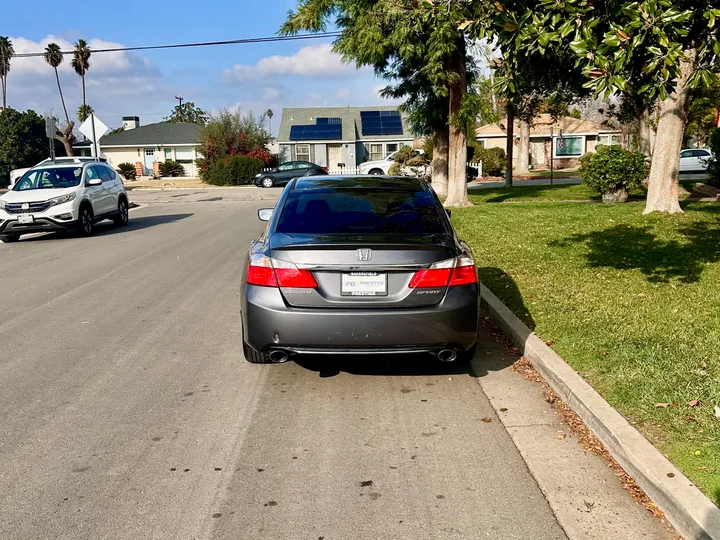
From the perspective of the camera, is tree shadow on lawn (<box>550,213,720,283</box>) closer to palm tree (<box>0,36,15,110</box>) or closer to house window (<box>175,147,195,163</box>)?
house window (<box>175,147,195,163</box>)

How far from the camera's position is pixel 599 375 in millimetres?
5055

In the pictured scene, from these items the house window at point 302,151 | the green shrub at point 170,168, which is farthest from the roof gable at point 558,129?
the green shrub at point 170,168

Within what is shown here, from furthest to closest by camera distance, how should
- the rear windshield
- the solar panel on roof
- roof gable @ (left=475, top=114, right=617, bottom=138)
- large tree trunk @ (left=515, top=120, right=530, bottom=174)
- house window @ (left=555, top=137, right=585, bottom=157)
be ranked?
the solar panel on roof
house window @ (left=555, top=137, right=585, bottom=157)
roof gable @ (left=475, top=114, right=617, bottom=138)
large tree trunk @ (left=515, top=120, right=530, bottom=174)
the rear windshield

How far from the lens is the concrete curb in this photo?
320cm

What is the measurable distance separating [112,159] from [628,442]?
59101 mm

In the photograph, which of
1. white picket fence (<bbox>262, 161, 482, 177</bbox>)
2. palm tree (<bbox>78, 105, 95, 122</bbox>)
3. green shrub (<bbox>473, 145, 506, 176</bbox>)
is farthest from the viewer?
palm tree (<bbox>78, 105, 95, 122</bbox>)

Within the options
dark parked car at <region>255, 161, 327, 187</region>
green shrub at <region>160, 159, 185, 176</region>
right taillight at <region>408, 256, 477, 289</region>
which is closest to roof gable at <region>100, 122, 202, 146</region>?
green shrub at <region>160, 159, 185, 176</region>

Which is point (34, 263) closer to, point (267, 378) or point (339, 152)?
point (267, 378)

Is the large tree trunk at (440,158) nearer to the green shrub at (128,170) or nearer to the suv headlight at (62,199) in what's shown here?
the suv headlight at (62,199)

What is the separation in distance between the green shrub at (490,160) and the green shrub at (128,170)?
1041 inches

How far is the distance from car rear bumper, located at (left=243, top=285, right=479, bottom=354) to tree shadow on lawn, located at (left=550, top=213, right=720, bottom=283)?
13.9 feet

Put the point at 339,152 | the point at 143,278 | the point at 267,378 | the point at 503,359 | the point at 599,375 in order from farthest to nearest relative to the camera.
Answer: the point at 339,152
the point at 143,278
the point at 503,359
the point at 267,378
the point at 599,375

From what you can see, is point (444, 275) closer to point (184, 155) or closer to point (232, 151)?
point (232, 151)

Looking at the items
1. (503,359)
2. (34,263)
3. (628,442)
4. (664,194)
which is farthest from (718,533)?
(664,194)
